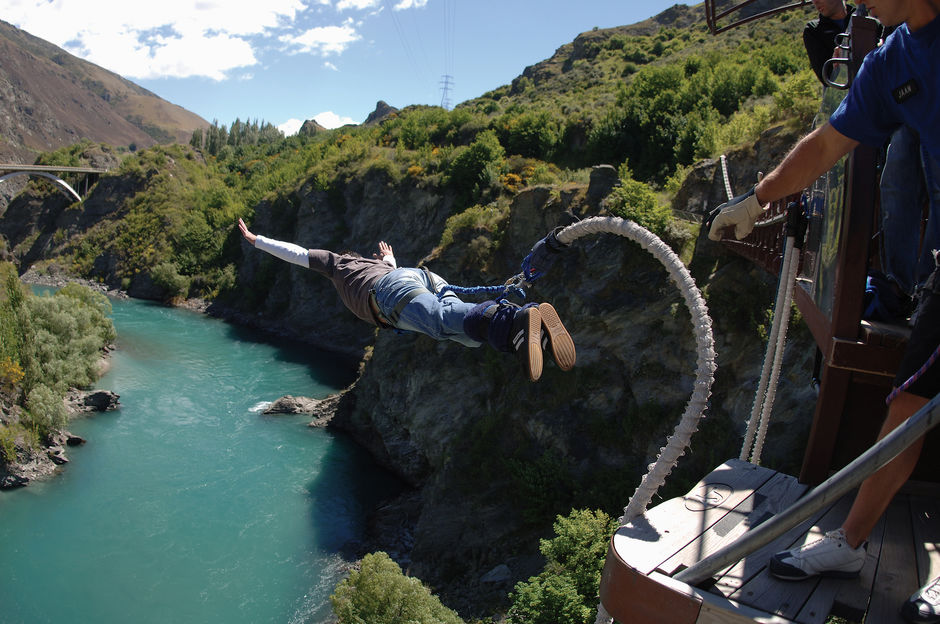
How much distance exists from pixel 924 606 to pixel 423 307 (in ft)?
11.1

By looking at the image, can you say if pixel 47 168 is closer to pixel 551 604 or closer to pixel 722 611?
pixel 551 604

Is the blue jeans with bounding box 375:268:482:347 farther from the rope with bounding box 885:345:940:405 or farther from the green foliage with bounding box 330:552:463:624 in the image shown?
the green foliage with bounding box 330:552:463:624

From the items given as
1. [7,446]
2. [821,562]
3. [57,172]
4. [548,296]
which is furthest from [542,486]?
[57,172]

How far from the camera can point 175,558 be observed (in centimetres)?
1759

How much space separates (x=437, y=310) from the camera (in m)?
4.66

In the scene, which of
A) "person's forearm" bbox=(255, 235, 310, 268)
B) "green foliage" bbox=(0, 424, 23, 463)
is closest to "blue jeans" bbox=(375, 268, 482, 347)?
"person's forearm" bbox=(255, 235, 310, 268)

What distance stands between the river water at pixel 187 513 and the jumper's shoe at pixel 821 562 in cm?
1610

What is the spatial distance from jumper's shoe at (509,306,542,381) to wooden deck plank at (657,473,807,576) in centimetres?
145

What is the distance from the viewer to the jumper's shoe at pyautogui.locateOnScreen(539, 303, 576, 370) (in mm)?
4137

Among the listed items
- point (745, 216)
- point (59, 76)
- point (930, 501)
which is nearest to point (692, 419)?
point (745, 216)

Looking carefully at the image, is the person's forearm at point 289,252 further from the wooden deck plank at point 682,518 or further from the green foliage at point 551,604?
the green foliage at point 551,604

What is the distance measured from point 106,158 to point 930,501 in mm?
79205

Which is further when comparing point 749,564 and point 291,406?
point 291,406

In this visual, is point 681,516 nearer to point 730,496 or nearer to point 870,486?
point 730,496
